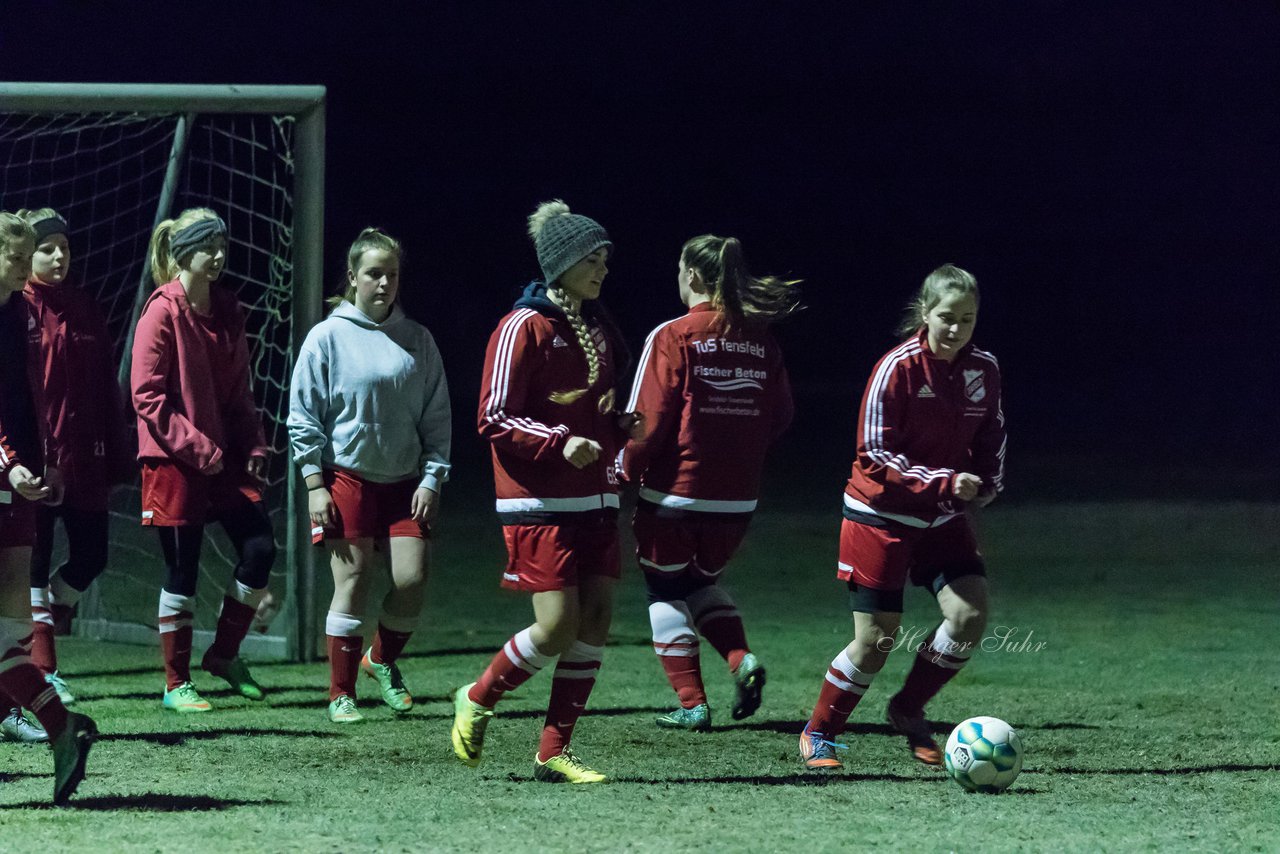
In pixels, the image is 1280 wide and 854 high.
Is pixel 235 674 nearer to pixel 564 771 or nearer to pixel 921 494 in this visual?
pixel 564 771

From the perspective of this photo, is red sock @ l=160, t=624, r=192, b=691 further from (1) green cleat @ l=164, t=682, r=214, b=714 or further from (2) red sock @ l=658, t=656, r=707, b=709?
(2) red sock @ l=658, t=656, r=707, b=709

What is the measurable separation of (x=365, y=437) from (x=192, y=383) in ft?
1.95

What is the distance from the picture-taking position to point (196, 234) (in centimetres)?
542

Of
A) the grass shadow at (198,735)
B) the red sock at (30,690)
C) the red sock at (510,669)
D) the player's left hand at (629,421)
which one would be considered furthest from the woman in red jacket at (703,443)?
the red sock at (30,690)

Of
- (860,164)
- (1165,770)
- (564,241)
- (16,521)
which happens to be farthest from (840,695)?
(860,164)

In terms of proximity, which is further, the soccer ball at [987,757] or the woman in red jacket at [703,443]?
the woman in red jacket at [703,443]

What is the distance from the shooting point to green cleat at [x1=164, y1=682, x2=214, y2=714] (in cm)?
562

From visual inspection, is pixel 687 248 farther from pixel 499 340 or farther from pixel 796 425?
pixel 796 425

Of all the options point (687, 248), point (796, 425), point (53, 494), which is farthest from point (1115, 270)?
point (53, 494)

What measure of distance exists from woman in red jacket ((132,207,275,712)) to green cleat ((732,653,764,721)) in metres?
1.60

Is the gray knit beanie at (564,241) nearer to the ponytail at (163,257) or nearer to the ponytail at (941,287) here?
the ponytail at (941,287)

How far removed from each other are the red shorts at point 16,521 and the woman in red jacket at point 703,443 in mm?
1797

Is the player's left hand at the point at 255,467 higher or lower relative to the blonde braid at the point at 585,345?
lower

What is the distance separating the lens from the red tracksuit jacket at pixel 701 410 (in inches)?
213
